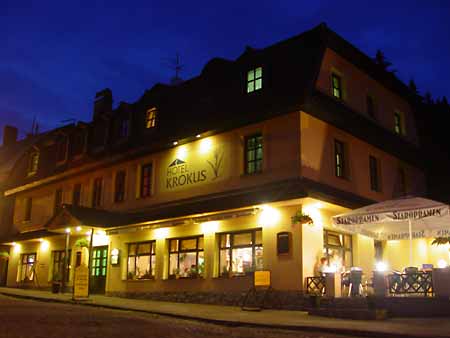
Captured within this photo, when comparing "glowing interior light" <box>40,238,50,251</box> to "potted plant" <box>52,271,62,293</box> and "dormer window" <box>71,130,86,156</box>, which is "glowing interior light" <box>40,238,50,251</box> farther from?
"dormer window" <box>71,130,86,156</box>

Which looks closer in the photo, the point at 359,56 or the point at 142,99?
the point at 359,56

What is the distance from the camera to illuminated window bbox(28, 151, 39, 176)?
31859 mm

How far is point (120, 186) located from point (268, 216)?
10.2 metres

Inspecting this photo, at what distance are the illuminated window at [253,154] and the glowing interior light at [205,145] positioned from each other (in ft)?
6.28

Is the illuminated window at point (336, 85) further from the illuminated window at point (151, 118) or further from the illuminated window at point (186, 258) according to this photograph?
the illuminated window at point (151, 118)

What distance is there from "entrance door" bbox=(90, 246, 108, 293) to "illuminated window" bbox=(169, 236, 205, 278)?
477 centimetres

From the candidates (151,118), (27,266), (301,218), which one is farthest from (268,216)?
(27,266)

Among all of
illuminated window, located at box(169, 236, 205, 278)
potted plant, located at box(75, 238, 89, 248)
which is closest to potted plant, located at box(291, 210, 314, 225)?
illuminated window, located at box(169, 236, 205, 278)

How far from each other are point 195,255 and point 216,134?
4.92 meters

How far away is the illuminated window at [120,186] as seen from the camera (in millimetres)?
25212

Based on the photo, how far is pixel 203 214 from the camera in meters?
19.0

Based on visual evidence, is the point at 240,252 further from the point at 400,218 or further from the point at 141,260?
the point at 400,218

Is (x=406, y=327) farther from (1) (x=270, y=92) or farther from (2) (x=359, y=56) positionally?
(2) (x=359, y=56)

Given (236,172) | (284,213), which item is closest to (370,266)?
(284,213)
